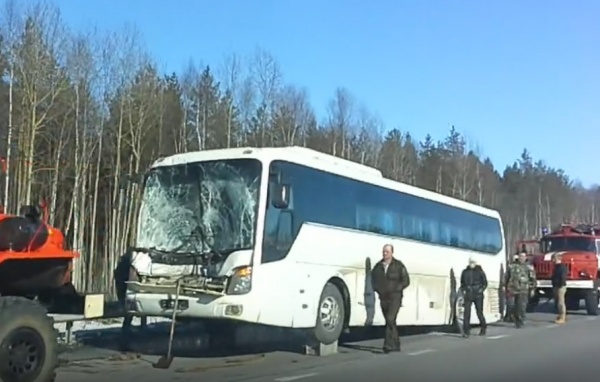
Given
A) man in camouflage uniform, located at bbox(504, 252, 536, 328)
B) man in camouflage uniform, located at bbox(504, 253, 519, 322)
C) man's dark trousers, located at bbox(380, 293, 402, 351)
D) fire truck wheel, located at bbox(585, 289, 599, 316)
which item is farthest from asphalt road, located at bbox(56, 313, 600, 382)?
fire truck wheel, located at bbox(585, 289, 599, 316)

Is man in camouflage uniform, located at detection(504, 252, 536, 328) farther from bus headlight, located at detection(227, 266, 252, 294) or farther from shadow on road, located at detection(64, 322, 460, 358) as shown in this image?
bus headlight, located at detection(227, 266, 252, 294)

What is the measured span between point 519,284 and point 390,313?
928 cm

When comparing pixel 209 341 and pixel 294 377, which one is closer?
pixel 294 377

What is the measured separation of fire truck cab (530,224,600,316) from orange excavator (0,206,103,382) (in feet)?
74.2

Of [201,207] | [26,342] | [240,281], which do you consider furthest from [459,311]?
[26,342]

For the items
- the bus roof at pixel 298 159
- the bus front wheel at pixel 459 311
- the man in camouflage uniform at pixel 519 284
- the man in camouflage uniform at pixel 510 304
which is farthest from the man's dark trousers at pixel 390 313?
the man in camouflage uniform at pixel 510 304

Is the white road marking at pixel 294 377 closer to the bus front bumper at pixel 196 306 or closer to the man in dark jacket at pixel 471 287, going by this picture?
the bus front bumper at pixel 196 306

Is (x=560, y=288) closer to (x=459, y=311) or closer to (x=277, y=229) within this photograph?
(x=459, y=311)

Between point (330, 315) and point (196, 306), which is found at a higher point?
point (196, 306)

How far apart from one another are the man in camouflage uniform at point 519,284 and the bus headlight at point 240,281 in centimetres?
1261

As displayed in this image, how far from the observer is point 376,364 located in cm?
1505

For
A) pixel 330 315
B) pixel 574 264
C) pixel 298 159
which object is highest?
pixel 298 159

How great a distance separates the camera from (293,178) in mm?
15680

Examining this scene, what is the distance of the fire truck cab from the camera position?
3119 centimetres
